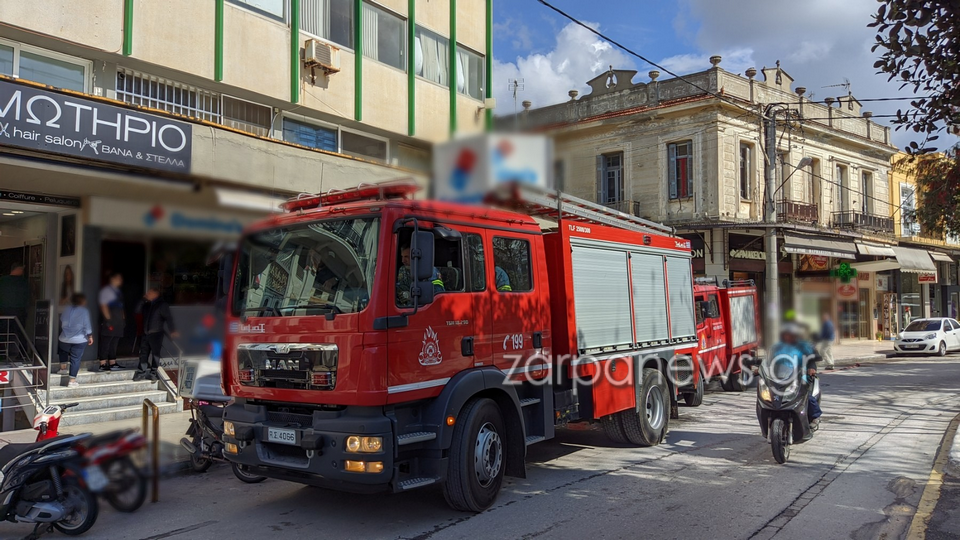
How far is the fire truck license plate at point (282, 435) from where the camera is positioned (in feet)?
18.6

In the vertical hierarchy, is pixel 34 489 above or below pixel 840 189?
below

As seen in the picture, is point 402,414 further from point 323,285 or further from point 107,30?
point 107,30

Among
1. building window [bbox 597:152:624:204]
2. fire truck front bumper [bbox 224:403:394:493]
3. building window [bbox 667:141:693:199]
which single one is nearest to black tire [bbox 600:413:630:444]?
fire truck front bumper [bbox 224:403:394:493]

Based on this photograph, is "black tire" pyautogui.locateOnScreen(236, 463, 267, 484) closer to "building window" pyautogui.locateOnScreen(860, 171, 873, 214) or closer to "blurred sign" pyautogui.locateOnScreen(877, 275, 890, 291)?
"blurred sign" pyautogui.locateOnScreen(877, 275, 890, 291)

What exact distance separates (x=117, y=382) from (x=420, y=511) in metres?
6.54

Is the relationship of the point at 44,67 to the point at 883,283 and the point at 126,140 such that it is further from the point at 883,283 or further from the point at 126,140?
the point at 883,283

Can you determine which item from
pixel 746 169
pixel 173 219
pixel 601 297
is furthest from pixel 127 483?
pixel 746 169

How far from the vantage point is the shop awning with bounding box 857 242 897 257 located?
27078mm

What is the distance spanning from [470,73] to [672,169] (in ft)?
39.0

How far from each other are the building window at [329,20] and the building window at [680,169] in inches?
612

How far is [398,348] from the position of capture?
5.66m

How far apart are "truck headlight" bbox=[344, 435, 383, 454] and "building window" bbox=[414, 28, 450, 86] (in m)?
11.5

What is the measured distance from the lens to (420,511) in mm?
6348

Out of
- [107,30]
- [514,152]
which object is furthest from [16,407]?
[514,152]
